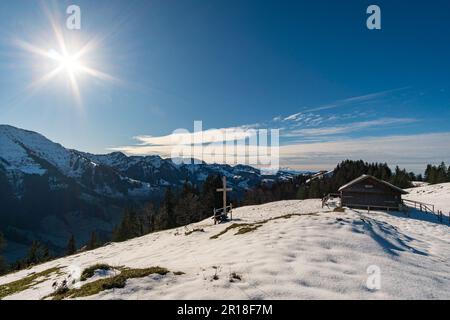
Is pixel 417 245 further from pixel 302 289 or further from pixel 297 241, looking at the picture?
pixel 302 289

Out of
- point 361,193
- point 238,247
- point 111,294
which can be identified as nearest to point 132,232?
point 361,193

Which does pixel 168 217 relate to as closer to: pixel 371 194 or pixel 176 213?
pixel 176 213

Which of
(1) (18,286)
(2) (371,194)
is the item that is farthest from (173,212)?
(1) (18,286)

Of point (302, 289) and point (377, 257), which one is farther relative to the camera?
point (377, 257)

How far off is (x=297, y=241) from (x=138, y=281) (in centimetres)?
742

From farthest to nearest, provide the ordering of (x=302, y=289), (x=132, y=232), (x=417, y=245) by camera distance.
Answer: (x=132, y=232) → (x=417, y=245) → (x=302, y=289)

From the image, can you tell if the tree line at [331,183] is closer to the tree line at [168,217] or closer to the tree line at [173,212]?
the tree line at [173,212]

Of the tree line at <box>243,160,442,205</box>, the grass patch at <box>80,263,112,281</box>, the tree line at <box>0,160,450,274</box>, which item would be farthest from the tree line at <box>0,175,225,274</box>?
the grass patch at <box>80,263,112,281</box>

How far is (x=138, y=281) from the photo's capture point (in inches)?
340

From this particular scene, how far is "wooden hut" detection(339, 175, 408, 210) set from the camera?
41.6 metres

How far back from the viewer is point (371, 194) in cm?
4275

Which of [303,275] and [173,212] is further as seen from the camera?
[173,212]

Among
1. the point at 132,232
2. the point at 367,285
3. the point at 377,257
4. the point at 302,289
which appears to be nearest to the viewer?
the point at 302,289

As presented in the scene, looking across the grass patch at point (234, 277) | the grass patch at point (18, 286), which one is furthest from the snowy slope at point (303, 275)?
the grass patch at point (18, 286)
